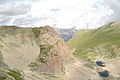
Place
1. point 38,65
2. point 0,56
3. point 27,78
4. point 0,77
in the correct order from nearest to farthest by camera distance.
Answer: point 0,77, point 27,78, point 0,56, point 38,65

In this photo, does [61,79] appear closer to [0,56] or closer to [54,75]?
[54,75]

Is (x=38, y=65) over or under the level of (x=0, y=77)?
over

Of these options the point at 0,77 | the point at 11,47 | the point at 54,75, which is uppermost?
the point at 11,47

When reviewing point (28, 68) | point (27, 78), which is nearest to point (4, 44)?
point (28, 68)

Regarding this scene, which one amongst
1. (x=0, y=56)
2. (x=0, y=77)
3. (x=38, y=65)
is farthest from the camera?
(x=38, y=65)

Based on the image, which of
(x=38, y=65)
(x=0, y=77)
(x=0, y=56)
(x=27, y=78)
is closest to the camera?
(x=0, y=77)

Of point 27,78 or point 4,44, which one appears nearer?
point 27,78

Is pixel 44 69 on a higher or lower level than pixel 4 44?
lower

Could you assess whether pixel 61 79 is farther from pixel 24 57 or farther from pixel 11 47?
pixel 11 47

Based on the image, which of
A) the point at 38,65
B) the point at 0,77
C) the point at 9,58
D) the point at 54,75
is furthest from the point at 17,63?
the point at 0,77
